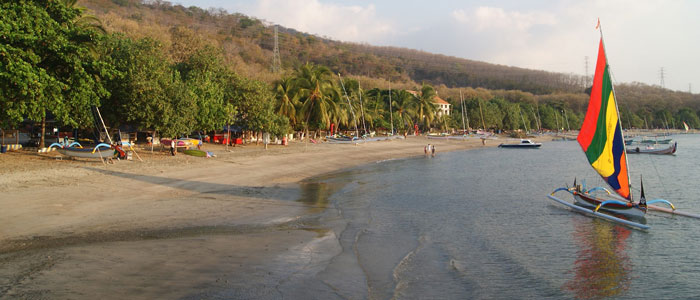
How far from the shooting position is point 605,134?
19.8m

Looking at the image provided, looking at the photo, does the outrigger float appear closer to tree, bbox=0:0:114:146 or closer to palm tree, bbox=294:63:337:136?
tree, bbox=0:0:114:146

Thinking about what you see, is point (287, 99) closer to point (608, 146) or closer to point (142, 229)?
point (608, 146)

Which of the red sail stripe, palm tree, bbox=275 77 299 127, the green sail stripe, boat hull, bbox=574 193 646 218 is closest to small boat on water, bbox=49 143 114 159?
the red sail stripe

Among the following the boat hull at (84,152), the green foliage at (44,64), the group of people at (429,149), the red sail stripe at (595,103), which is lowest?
the group of people at (429,149)

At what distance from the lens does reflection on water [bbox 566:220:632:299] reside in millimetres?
12344

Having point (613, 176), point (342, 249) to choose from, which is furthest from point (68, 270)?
point (613, 176)

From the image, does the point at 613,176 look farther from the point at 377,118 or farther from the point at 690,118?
the point at 690,118

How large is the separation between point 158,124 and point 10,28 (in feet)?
40.4

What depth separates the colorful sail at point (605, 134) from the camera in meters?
19.2

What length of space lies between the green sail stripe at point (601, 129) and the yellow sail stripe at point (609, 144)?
11 centimetres

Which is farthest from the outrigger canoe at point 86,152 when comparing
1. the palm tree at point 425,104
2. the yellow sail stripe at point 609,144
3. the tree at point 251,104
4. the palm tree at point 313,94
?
the palm tree at point 425,104

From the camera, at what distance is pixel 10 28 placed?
20812mm

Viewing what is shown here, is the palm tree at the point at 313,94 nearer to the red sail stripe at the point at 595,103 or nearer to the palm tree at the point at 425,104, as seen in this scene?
the palm tree at the point at 425,104

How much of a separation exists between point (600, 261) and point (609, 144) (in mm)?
6791
